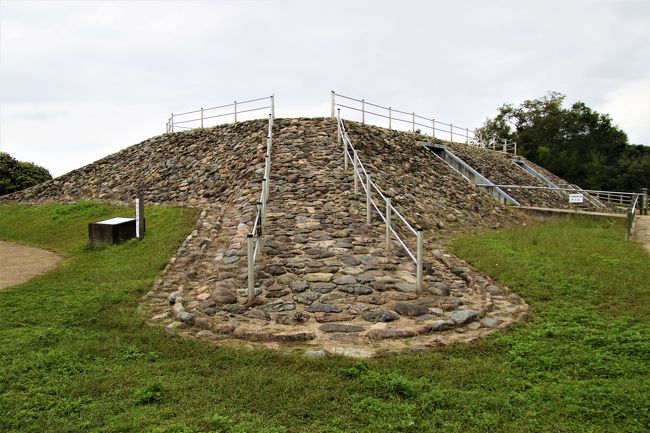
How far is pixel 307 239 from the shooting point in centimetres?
934

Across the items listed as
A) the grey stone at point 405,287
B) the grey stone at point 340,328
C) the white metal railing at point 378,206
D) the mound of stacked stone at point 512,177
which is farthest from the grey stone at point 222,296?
the mound of stacked stone at point 512,177

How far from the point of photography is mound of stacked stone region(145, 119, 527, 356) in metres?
5.43

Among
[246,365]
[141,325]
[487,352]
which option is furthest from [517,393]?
[141,325]

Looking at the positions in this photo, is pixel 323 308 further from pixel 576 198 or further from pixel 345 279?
pixel 576 198

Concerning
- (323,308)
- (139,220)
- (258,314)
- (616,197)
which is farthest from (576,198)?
(616,197)

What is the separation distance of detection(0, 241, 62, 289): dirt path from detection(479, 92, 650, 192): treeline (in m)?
39.1

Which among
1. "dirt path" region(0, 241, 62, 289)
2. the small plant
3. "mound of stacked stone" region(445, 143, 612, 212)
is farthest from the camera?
"mound of stacked stone" region(445, 143, 612, 212)

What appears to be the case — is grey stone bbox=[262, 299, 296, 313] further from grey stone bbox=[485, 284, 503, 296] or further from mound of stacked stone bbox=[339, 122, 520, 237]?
mound of stacked stone bbox=[339, 122, 520, 237]

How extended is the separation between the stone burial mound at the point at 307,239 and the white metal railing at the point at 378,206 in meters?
0.29

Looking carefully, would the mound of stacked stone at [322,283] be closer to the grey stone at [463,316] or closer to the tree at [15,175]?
the grey stone at [463,316]

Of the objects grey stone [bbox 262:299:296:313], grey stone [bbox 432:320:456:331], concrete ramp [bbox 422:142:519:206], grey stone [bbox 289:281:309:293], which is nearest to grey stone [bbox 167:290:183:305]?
grey stone [bbox 262:299:296:313]

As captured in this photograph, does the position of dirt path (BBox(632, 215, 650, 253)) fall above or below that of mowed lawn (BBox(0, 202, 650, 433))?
above

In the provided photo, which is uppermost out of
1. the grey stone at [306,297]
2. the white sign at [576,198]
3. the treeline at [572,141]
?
the treeline at [572,141]

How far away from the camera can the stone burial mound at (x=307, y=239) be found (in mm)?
5668
